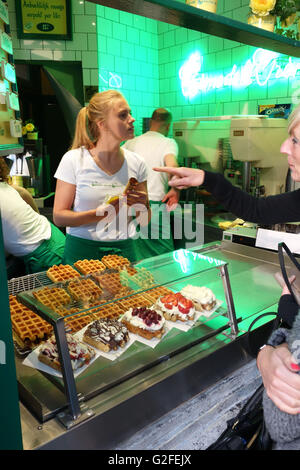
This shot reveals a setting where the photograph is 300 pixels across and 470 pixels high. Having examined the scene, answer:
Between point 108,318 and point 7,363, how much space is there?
0.64 metres

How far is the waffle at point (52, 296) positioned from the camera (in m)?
1.16

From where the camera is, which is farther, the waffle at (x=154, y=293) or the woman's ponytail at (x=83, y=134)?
the woman's ponytail at (x=83, y=134)

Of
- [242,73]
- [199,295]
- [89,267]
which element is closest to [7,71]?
[89,267]

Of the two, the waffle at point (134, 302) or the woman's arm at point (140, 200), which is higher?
the woman's arm at point (140, 200)

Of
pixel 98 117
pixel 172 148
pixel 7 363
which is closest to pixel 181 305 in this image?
pixel 7 363

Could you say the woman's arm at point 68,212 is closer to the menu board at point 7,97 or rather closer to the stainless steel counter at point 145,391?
the stainless steel counter at point 145,391

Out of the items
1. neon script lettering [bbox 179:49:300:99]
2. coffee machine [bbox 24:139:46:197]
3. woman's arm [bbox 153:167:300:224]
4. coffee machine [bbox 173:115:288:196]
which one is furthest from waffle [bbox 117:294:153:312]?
neon script lettering [bbox 179:49:300:99]

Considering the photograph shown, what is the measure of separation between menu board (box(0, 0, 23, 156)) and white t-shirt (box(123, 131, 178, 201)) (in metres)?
1.97

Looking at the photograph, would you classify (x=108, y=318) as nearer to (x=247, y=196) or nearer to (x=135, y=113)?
(x=247, y=196)

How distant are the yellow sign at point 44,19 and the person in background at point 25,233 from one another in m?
2.20

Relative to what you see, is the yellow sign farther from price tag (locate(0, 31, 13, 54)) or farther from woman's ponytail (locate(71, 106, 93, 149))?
price tag (locate(0, 31, 13, 54))

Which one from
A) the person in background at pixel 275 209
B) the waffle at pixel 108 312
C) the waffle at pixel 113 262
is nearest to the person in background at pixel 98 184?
the waffle at pixel 113 262

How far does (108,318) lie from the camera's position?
149cm

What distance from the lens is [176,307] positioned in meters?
1.56
